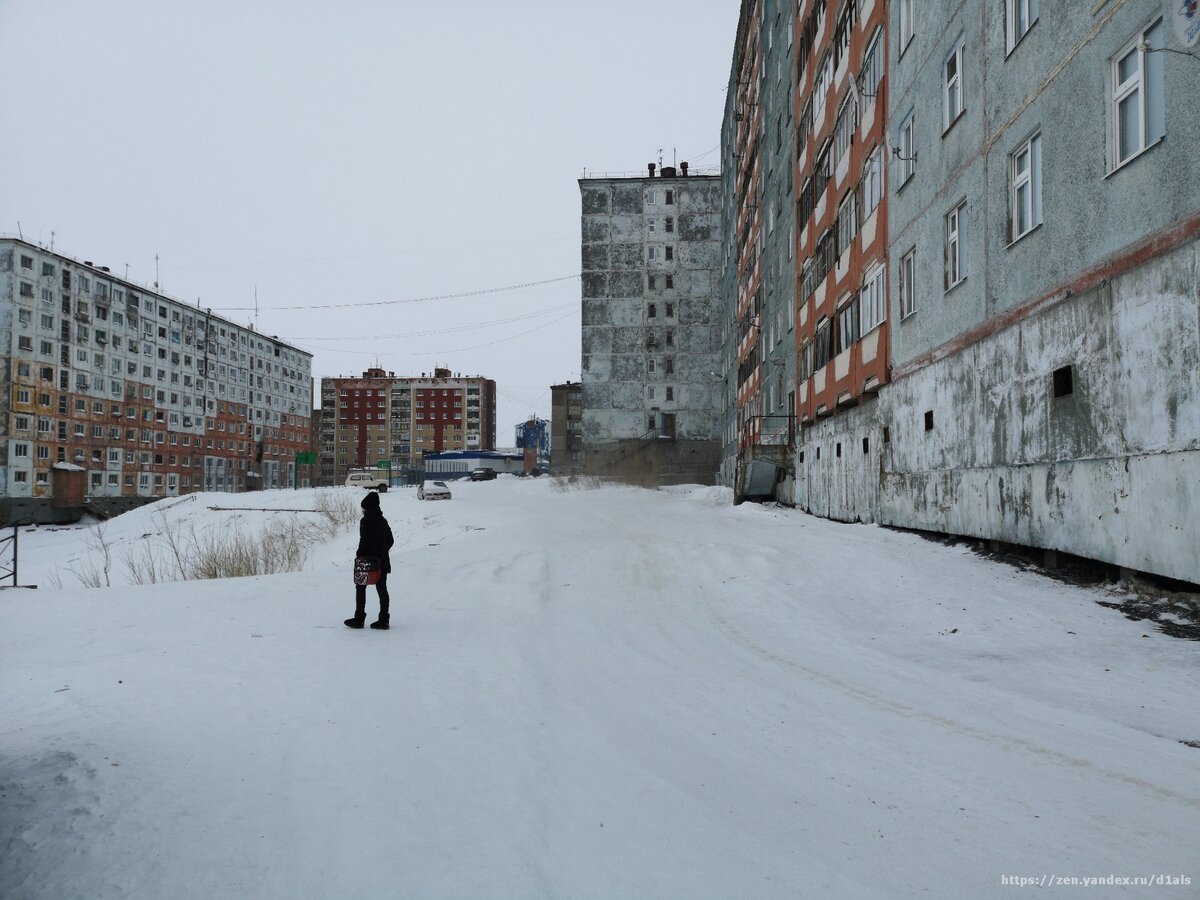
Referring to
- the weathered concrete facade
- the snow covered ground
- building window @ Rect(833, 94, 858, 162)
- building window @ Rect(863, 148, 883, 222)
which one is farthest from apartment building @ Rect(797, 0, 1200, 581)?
the weathered concrete facade

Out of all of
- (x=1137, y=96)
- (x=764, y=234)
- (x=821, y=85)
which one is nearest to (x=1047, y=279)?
(x=1137, y=96)

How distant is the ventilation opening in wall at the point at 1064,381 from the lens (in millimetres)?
9188

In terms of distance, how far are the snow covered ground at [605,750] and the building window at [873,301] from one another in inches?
367

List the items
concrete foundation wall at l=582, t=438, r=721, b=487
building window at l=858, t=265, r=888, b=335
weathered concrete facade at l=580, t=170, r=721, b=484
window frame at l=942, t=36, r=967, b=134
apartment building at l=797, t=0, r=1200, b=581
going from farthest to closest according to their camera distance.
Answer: weathered concrete facade at l=580, t=170, r=721, b=484
concrete foundation wall at l=582, t=438, r=721, b=487
building window at l=858, t=265, r=888, b=335
window frame at l=942, t=36, r=967, b=134
apartment building at l=797, t=0, r=1200, b=581

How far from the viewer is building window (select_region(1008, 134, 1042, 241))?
10.3 meters

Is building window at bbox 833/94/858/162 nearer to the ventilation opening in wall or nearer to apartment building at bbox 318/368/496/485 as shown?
the ventilation opening in wall

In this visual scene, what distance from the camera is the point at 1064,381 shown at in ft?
30.9

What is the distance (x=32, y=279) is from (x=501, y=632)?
8159 centimetres

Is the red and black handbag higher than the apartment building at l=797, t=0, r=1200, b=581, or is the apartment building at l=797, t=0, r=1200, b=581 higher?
the apartment building at l=797, t=0, r=1200, b=581

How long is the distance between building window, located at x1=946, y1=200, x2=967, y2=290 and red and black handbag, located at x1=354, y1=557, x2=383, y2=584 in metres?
10.7

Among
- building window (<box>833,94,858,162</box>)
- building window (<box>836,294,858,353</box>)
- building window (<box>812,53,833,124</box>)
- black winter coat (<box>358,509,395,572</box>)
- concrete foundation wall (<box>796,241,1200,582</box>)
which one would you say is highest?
building window (<box>812,53,833,124</box>)

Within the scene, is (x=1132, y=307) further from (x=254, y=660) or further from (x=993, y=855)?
(x=254, y=660)

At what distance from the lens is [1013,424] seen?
10688 mm

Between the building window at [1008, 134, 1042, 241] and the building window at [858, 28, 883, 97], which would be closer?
the building window at [1008, 134, 1042, 241]
